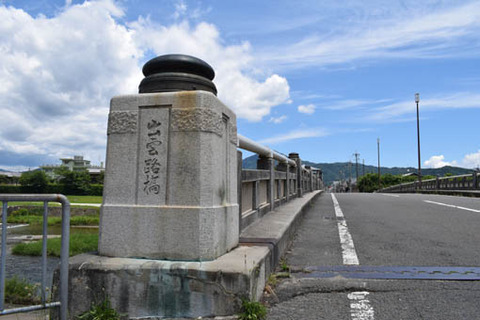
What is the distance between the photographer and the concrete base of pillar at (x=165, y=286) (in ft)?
8.73

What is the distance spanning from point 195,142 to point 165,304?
4.24ft

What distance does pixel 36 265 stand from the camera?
859cm

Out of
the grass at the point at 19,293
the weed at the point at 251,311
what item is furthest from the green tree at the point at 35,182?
the weed at the point at 251,311

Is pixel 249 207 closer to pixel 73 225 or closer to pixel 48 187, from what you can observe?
pixel 73 225

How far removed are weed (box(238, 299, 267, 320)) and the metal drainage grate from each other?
3.74ft

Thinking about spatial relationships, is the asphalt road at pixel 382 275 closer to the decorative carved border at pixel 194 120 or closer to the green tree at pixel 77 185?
the decorative carved border at pixel 194 120

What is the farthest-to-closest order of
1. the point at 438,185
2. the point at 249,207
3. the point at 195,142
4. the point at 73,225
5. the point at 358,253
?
1. the point at 438,185
2. the point at 73,225
3. the point at 249,207
4. the point at 358,253
5. the point at 195,142

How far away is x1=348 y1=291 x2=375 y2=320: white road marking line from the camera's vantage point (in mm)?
2658

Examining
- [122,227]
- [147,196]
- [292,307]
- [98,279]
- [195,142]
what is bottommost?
[292,307]

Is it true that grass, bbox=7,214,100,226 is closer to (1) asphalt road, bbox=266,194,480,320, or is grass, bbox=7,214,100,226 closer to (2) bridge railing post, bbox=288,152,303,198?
(2) bridge railing post, bbox=288,152,303,198

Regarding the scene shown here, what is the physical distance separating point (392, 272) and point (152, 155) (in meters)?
2.72

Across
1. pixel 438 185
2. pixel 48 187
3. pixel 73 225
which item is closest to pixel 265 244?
pixel 73 225

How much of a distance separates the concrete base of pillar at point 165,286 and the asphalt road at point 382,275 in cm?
37

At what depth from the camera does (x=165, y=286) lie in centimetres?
274
